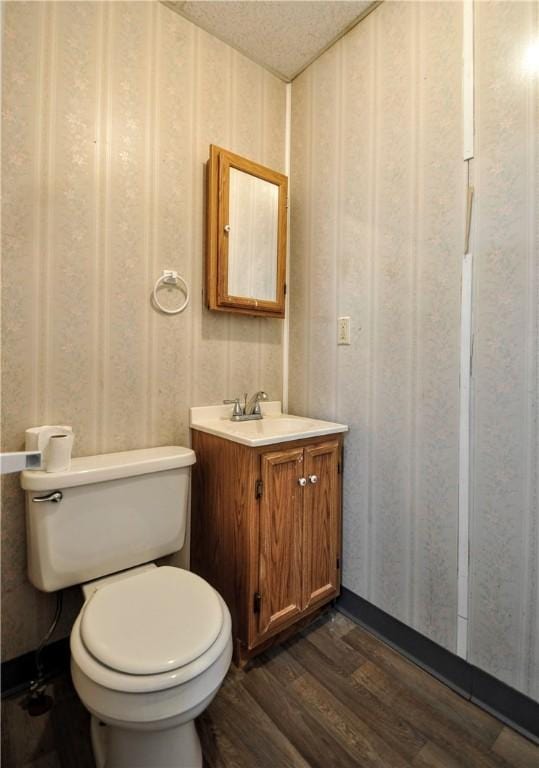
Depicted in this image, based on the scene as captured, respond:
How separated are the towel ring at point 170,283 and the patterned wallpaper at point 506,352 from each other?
1098mm

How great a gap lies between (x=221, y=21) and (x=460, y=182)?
125cm

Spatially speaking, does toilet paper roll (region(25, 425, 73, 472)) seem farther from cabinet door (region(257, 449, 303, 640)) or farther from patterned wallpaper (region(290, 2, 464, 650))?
patterned wallpaper (region(290, 2, 464, 650))

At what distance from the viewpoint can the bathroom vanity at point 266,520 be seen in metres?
1.28

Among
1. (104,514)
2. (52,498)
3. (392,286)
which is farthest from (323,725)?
(392,286)

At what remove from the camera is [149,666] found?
0.79m

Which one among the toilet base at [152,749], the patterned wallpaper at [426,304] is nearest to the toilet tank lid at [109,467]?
the toilet base at [152,749]

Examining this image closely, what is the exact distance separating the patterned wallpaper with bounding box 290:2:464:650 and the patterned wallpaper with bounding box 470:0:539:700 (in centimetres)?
8

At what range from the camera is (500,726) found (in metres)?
1.09

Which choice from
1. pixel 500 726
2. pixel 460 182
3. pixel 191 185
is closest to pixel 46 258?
pixel 191 185

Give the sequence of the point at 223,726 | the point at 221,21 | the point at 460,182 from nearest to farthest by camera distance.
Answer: the point at 223,726
the point at 460,182
the point at 221,21

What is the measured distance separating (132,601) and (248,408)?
91 cm

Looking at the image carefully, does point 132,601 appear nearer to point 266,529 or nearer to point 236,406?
point 266,529

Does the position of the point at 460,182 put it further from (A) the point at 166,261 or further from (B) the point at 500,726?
(B) the point at 500,726

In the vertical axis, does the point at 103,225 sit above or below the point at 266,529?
above
